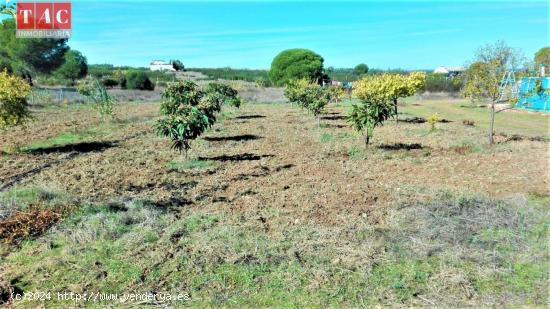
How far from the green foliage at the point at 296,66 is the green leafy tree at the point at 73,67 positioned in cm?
3649

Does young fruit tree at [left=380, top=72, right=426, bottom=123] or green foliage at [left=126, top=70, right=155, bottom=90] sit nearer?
young fruit tree at [left=380, top=72, right=426, bottom=123]

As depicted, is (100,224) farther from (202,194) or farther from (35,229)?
(202,194)

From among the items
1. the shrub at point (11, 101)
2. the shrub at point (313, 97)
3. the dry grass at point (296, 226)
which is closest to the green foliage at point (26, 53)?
the shrub at point (313, 97)

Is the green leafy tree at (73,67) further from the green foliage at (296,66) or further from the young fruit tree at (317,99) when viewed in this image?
the young fruit tree at (317,99)

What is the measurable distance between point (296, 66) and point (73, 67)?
40.3 m

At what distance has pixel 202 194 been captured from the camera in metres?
10.3

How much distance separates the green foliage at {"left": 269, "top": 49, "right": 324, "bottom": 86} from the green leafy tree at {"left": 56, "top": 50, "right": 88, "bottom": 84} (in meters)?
36.5

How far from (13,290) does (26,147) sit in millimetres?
12699

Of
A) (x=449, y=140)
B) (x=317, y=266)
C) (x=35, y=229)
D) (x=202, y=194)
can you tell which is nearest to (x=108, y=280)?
(x=35, y=229)

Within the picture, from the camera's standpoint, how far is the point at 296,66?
271ft

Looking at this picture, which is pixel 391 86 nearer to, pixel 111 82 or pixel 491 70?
pixel 491 70

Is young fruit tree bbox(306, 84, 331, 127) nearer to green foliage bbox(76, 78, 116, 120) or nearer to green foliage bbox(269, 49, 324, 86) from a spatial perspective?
green foliage bbox(76, 78, 116, 120)

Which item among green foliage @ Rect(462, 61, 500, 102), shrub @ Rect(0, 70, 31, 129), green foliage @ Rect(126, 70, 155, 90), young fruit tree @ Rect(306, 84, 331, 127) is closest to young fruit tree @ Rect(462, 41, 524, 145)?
green foliage @ Rect(462, 61, 500, 102)

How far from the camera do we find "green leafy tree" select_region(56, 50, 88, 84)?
228ft
